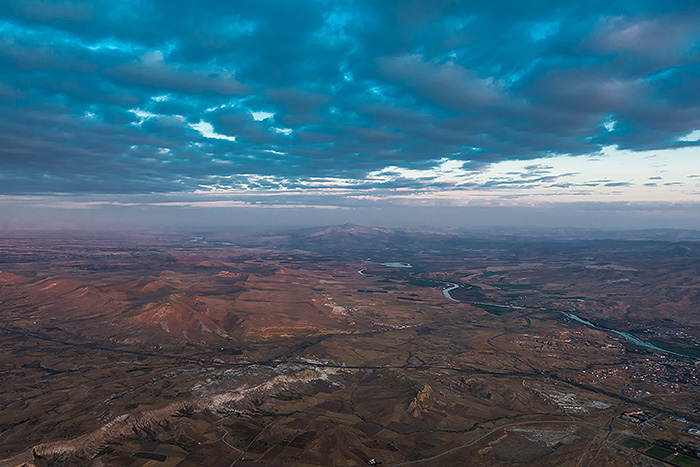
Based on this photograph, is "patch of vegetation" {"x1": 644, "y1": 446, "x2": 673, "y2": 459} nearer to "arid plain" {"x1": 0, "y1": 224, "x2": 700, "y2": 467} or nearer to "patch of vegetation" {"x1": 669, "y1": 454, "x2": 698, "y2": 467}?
"arid plain" {"x1": 0, "y1": 224, "x2": 700, "y2": 467}

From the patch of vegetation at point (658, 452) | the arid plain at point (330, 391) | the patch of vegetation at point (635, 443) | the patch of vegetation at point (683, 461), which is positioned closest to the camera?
the patch of vegetation at point (683, 461)

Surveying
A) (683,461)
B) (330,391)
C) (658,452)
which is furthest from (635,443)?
(330,391)

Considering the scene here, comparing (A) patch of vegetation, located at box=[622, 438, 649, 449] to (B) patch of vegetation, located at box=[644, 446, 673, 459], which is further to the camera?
(A) patch of vegetation, located at box=[622, 438, 649, 449]

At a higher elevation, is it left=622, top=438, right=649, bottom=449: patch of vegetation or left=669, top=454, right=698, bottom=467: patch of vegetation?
left=622, top=438, right=649, bottom=449: patch of vegetation

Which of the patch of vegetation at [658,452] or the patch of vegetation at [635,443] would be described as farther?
the patch of vegetation at [635,443]

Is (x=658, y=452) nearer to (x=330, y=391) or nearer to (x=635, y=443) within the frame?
(x=635, y=443)

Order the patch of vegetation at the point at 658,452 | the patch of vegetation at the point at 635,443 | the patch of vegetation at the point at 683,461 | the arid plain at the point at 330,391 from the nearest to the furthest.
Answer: the patch of vegetation at the point at 683,461 → the arid plain at the point at 330,391 → the patch of vegetation at the point at 658,452 → the patch of vegetation at the point at 635,443

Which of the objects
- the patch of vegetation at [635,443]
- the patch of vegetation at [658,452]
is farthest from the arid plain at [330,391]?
the patch of vegetation at [635,443]

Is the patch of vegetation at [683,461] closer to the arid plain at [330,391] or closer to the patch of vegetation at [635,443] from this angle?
the arid plain at [330,391]

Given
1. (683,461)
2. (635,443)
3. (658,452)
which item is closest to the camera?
(683,461)

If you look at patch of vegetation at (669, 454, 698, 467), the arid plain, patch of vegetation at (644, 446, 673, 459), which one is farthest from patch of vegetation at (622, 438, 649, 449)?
patch of vegetation at (669, 454, 698, 467)

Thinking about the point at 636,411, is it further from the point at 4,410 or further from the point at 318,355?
the point at 4,410
